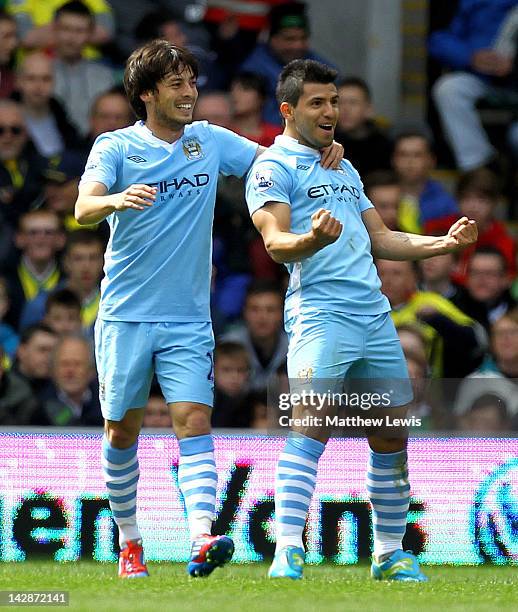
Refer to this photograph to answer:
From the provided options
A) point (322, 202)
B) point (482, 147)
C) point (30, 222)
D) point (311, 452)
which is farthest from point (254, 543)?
point (482, 147)

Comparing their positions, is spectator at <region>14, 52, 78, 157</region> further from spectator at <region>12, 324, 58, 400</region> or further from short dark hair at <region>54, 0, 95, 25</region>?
spectator at <region>12, 324, 58, 400</region>

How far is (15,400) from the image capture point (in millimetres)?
10641

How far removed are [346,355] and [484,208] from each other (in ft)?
17.1

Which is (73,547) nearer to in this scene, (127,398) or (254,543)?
(254,543)

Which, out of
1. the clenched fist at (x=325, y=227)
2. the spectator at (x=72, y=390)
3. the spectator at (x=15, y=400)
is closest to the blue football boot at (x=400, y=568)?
the clenched fist at (x=325, y=227)

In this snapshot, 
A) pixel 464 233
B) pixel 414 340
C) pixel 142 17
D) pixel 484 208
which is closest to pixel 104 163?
pixel 464 233

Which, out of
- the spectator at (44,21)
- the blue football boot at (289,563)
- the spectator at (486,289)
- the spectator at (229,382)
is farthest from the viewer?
the spectator at (44,21)

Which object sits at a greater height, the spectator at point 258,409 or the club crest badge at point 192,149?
the club crest badge at point 192,149

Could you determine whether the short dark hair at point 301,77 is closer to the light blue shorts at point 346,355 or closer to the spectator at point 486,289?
the light blue shorts at point 346,355

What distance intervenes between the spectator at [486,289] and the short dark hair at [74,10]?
3.62m

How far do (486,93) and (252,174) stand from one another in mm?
6161

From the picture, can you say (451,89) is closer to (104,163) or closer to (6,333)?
(6,333)

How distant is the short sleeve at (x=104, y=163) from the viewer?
278 inches

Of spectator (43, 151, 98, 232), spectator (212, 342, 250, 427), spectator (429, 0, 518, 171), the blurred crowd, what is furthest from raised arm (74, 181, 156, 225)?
spectator (429, 0, 518, 171)
